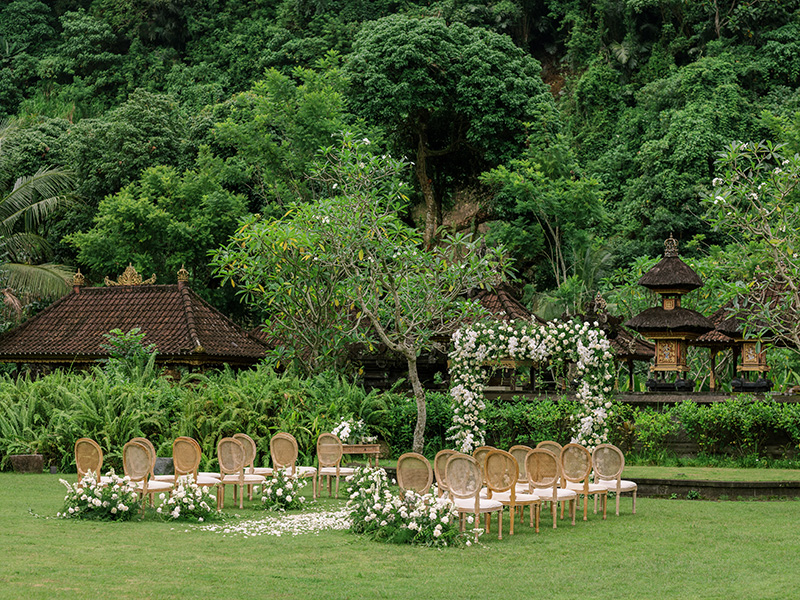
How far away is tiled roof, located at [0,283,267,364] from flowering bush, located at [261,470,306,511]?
9440 mm

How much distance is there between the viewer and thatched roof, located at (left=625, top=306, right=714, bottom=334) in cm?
1939

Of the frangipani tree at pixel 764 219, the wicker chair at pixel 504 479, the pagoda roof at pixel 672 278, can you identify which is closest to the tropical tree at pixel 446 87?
the pagoda roof at pixel 672 278

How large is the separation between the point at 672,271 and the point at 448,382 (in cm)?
539

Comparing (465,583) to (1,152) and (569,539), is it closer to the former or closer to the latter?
(569,539)

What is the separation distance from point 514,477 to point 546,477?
98 centimetres

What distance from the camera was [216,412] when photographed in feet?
58.5

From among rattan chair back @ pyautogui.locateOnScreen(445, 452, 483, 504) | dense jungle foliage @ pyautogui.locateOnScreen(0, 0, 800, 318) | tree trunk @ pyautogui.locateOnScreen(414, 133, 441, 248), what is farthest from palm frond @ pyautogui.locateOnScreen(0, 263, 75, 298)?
rattan chair back @ pyautogui.locateOnScreen(445, 452, 483, 504)

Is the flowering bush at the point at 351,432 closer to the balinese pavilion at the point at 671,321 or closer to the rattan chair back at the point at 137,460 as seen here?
the rattan chair back at the point at 137,460

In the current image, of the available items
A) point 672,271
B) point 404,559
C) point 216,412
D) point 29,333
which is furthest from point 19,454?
point 672,271

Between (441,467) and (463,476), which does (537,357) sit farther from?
(463,476)

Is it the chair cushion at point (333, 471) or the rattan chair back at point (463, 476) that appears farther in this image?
the chair cushion at point (333, 471)

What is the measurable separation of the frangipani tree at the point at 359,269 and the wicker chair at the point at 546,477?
506 cm

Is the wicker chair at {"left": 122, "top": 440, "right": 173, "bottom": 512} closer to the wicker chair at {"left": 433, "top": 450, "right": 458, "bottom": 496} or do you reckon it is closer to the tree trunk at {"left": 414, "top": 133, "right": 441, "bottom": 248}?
the wicker chair at {"left": 433, "top": 450, "right": 458, "bottom": 496}

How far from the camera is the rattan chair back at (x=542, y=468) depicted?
10.7 metres
